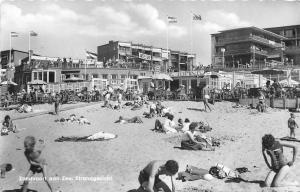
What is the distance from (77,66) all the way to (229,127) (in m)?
22.8

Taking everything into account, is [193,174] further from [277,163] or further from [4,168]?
[4,168]

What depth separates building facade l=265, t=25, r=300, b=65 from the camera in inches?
1745

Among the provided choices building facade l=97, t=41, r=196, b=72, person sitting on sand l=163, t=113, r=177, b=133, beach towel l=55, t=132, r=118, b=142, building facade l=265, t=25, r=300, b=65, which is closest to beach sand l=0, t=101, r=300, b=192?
beach towel l=55, t=132, r=118, b=142

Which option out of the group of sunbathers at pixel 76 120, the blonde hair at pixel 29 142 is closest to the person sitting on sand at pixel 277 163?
the blonde hair at pixel 29 142

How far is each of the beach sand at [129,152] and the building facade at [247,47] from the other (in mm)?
27701

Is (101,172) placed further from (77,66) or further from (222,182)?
(77,66)

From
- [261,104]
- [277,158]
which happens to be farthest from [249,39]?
[277,158]

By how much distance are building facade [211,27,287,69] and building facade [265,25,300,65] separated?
608 millimetres

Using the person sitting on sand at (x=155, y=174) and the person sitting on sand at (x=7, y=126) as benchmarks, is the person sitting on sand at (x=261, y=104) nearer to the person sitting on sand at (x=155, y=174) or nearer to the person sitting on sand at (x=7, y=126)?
the person sitting on sand at (x=7, y=126)

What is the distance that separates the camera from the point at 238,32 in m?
43.7

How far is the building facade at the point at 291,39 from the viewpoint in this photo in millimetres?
44312

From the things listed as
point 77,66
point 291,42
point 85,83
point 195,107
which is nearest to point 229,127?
point 195,107

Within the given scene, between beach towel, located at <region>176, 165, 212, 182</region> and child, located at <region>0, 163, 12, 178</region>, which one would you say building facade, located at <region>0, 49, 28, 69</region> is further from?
beach towel, located at <region>176, 165, 212, 182</region>

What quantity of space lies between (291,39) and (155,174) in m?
44.2
